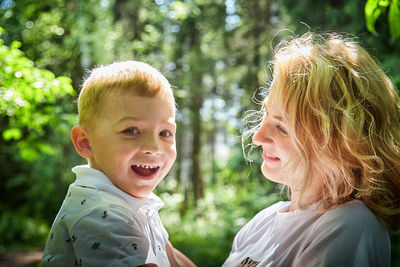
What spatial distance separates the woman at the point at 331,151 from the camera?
1.07 metres

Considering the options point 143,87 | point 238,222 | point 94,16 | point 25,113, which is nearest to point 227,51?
point 94,16

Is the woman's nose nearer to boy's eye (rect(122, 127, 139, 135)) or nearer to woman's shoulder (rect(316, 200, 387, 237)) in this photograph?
woman's shoulder (rect(316, 200, 387, 237))

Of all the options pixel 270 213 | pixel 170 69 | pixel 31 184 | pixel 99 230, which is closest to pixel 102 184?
pixel 99 230

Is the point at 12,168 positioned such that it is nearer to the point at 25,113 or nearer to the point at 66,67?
the point at 66,67

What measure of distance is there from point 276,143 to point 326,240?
0.40 metres

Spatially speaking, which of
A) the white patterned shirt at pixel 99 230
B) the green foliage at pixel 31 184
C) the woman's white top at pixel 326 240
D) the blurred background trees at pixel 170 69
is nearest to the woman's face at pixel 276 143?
the woman's white top at pixel 326 240

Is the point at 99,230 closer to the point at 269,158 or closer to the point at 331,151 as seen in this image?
the point at 269,158

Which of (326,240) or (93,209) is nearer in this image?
(326,240)

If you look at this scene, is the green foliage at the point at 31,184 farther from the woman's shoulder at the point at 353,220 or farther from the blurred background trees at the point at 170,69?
the woman's shoulder at the point at 353,220

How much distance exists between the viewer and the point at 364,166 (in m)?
1.14

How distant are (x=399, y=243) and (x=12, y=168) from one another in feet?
24.8

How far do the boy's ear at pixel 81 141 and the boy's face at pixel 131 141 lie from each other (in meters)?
0.03

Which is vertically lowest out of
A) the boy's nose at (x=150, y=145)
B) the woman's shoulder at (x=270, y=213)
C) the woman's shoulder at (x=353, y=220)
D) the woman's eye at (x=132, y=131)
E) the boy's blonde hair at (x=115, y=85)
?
the woman's shoulder at (x=270, y=213)

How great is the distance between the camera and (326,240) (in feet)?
3.38
